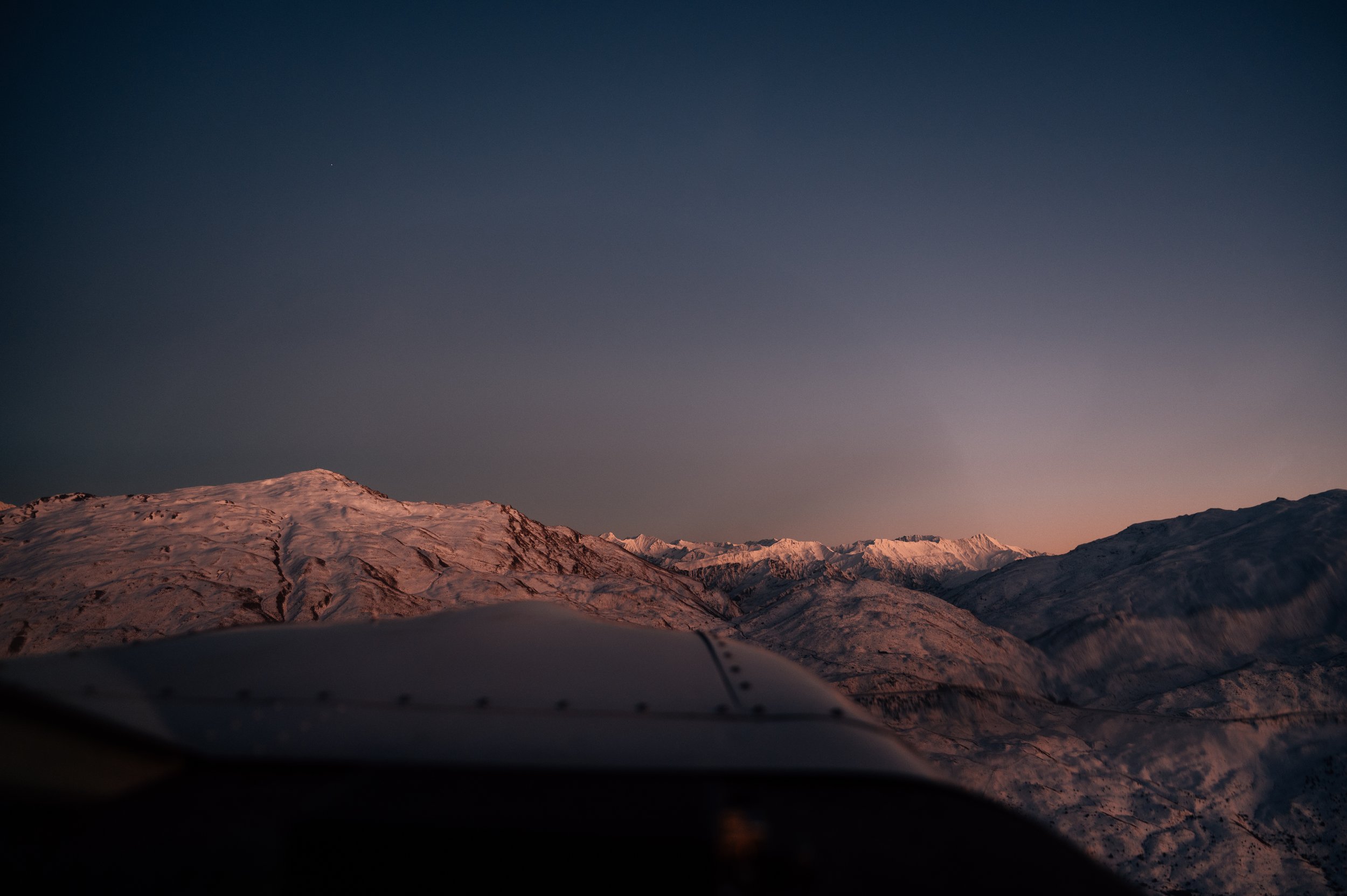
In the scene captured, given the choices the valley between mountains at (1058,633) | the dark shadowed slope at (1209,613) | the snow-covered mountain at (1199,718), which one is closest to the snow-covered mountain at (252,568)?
the valley between mountains at (1058,633)

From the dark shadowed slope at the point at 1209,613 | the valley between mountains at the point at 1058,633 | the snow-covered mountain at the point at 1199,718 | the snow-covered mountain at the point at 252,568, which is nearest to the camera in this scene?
the snow-covered mountain at the point at 1199,718

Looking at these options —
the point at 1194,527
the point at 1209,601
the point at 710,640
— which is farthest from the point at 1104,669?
the point at 710,640

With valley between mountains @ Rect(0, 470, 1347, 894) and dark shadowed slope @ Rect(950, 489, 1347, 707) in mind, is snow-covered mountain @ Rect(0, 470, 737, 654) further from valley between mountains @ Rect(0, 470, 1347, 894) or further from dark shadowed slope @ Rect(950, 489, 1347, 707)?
dark shadowed slope @ Rect(950, 489, 1347, 707)

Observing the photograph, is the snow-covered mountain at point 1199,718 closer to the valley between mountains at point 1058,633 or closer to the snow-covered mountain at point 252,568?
the valley between mountains at point 1058,633

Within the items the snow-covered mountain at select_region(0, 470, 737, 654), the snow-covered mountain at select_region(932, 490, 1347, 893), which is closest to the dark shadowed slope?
the snow-covered mountain at select_region(932, 490, 1347, 893)

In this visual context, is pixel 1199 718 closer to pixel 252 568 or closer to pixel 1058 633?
pixel 1058 633

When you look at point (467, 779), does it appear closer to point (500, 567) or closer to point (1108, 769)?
point (1108, 769)

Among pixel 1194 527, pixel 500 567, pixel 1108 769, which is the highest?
pixel 500 567

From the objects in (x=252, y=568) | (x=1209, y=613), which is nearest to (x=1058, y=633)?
(x=1209, y=613)
